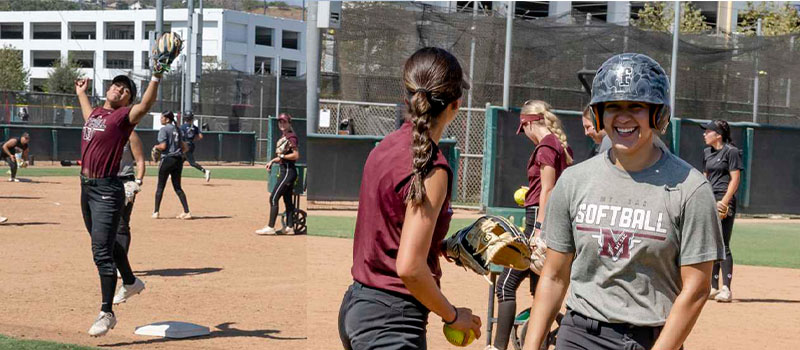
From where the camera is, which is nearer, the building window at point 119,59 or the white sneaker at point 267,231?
the building window at point 119,59

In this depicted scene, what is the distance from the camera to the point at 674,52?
22.3 m

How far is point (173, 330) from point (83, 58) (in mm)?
7146

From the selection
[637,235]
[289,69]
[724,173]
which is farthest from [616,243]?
[289,69]

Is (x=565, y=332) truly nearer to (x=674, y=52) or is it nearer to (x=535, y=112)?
(x=535, y=112)

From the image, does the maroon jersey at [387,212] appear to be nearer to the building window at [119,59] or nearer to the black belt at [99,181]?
the black belt at [99,181]

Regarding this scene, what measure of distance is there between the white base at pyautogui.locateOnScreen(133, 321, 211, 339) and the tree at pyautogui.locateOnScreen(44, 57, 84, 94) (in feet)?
20.4

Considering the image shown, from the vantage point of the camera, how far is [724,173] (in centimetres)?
1030

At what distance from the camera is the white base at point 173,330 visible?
8180 millimetres

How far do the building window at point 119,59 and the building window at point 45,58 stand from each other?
2.13 feet

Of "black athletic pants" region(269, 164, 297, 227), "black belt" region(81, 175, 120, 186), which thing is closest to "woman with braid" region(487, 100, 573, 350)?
"black belt" region(81, 175, 120, 186)

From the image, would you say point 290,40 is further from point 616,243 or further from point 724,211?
point 616,243

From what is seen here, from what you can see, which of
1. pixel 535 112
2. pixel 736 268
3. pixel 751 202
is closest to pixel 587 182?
pixel 535 112

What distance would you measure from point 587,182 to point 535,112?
3.78m

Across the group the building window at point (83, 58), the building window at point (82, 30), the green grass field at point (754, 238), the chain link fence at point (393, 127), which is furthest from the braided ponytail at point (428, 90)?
the chain link fence at point (393, 127)
